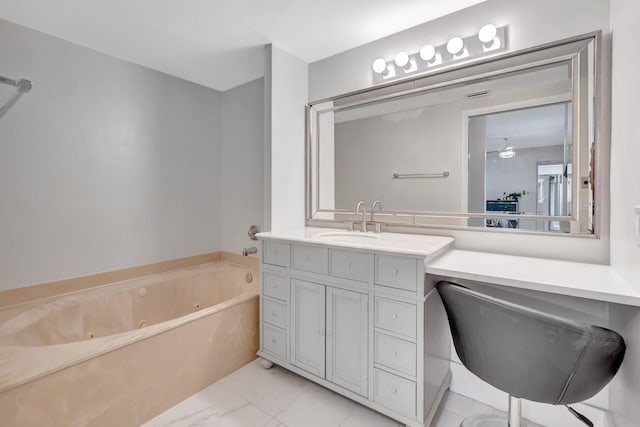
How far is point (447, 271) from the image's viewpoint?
4.07ft

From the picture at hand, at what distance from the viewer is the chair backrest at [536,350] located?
92 centimetres

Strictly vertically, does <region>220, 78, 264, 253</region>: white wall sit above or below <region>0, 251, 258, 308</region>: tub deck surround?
above

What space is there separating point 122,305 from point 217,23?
2.05 m

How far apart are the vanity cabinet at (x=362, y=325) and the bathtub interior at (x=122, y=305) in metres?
0.47

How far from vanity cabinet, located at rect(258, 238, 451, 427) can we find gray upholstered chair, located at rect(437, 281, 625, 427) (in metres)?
0.24

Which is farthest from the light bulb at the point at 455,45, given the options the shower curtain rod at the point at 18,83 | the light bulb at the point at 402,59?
the shower curtain rod at the point at 18,83

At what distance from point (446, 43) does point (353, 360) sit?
1.86 meters

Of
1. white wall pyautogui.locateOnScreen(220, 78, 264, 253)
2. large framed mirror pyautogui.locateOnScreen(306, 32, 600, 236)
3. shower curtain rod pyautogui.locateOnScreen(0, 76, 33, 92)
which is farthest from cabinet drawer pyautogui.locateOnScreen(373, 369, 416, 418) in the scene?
shower curtain rod pyautogui.locateOnScreen(0, 76, 33, 92)

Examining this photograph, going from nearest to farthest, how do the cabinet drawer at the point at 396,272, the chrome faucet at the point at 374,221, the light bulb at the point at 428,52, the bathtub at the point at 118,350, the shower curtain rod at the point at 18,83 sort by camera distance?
the bathtub at the point at 118,350, the cabinet drawer at the point at 396,272, the shower curtain rod at the point at 18,83, the light bulb at the point at 428,52, the chrome faucet at the point at 374,221

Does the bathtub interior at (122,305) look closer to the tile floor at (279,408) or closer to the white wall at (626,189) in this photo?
the tile floor at (279,408)

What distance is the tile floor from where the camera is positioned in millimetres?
1476

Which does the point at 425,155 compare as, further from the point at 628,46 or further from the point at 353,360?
the point at 353,360

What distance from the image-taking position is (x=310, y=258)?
1666mm

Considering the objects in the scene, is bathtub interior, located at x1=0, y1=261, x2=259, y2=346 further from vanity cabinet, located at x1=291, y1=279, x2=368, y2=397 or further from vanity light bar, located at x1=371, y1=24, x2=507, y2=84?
vanity light bar, located at x1=371, y1=24, x2=507, y2=84
